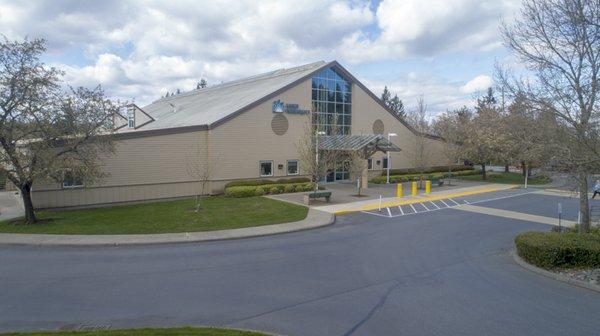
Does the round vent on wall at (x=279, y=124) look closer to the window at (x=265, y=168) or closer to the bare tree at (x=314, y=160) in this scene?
the window at (x=265, y=168)

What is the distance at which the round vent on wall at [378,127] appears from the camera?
1522 inches

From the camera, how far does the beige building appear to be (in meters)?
24.2

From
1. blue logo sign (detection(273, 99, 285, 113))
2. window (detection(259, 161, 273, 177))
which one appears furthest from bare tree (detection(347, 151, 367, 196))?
blue logo sign (detection(273, 99, 285, 113))

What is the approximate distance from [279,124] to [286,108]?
1.42m

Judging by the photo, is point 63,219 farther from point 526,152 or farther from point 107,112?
point 526,152

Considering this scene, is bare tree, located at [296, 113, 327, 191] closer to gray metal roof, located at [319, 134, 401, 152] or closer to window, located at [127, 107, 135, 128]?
gray metal roof, located at [319, 134, 401, 152]

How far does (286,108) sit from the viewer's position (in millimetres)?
31719

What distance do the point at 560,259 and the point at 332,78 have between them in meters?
26.3

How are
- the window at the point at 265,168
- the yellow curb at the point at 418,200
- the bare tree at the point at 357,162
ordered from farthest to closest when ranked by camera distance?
the window at the point at 265,168 < the bare tree at the point at 357,162 < the yellow curb at the point at 418,200

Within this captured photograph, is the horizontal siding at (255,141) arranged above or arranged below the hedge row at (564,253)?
above

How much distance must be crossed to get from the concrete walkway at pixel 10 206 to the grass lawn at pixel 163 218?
132 cm

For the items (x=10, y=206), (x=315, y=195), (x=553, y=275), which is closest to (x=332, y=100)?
(x=315, y=195)

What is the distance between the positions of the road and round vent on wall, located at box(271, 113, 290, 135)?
16.2 m

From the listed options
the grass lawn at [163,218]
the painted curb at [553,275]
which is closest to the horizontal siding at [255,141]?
the grass lawn at [163,218]
